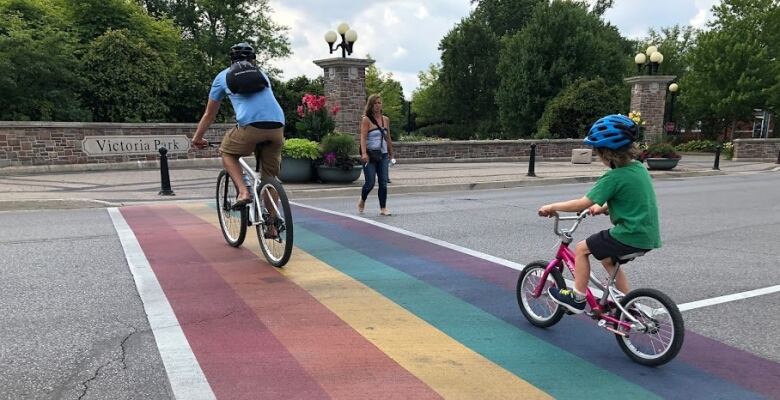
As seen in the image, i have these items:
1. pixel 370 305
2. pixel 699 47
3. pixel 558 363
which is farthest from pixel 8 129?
pixel 699 47

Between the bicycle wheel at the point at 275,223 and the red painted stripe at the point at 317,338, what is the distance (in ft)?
0.51

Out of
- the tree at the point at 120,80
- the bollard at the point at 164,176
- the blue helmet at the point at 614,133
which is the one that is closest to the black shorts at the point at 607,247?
the blue helmet at the point at 614,133

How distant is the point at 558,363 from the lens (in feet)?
11.6

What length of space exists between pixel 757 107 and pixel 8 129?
42600mm

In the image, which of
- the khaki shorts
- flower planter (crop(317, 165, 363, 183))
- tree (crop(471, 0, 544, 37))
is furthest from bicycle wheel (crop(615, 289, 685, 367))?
tree (crop(471, 0, 544, 37))

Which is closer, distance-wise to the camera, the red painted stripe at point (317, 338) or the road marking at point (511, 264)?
the red painted stripe at point (317, 338)

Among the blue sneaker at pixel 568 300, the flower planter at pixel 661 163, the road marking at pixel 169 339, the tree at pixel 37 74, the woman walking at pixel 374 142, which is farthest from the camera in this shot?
the flower planter at pixel 661 163

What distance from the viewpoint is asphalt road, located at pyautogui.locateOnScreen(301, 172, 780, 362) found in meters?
4.52

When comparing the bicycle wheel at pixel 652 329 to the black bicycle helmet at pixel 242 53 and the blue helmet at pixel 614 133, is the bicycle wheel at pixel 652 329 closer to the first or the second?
the blue helmet at pixel 614 133

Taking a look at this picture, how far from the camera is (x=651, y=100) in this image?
26047 millimetres

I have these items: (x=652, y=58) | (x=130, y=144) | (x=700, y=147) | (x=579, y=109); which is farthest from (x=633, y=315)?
(x=700, y=147)

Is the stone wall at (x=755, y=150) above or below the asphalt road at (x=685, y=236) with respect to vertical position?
above

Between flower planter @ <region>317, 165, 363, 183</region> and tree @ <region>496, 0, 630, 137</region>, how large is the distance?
1012 inches

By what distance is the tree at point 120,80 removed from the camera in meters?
20.5
